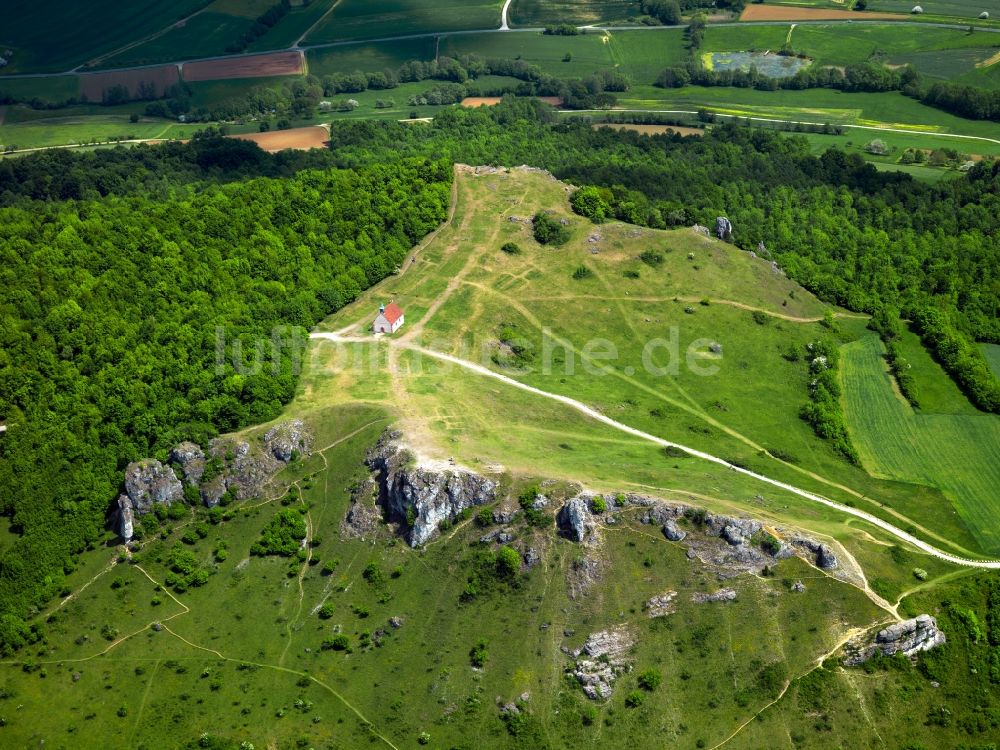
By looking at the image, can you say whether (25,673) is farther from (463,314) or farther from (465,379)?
(463,314)

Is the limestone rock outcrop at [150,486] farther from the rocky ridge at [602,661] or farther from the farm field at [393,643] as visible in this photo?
the rocky ridge at [602,661]

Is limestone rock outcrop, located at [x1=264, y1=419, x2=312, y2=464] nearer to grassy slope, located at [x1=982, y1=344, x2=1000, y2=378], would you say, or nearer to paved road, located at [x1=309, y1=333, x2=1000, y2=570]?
paved road, located at [x1=309, y1=333, x2=1000, y2=570]

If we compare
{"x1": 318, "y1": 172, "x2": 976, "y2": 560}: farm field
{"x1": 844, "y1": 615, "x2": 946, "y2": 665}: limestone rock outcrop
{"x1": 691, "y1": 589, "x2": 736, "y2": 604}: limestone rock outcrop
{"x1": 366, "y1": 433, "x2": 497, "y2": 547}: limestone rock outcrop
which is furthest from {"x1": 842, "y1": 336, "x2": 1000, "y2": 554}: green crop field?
{"x1": 366, "y1": 433, "x2": 497, "y2": 547}: limestone rock outcrop

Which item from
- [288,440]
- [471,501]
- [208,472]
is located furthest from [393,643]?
[208,472]

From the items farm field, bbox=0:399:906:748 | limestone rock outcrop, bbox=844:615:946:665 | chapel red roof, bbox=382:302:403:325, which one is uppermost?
chapel red roof, bbox=382:302:403:325

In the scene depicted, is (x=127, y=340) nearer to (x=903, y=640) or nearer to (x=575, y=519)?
(x=575, y=519)

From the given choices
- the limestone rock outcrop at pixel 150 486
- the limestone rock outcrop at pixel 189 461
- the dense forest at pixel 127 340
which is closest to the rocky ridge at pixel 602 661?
the limestone rock outcrop at pixel 189 461
